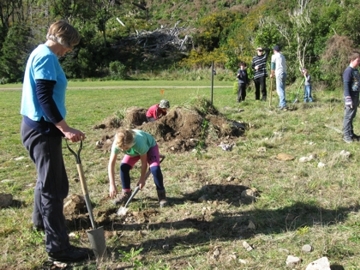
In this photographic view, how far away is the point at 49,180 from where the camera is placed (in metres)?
3.06

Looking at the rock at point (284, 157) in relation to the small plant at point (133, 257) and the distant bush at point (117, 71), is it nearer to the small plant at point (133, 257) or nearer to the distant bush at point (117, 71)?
the small plant at point (133, 257)

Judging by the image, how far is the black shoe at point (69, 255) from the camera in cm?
312

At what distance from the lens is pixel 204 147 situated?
22.2 ft

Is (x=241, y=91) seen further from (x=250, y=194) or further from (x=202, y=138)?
(x=250, y=194)

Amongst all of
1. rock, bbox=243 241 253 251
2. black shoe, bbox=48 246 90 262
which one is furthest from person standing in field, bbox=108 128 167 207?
rock, bbox=243 241 253 251

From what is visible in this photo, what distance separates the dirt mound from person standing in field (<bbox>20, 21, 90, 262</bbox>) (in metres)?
3.59

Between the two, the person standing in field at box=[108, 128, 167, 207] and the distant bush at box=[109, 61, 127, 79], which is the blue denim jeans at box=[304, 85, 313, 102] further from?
the distant bush at box=[109, 61, 127, 79]

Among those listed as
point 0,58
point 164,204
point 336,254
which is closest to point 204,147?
point 164,204

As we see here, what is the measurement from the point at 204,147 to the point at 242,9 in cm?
4965

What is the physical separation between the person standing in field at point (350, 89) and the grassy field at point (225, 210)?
0.78 ft

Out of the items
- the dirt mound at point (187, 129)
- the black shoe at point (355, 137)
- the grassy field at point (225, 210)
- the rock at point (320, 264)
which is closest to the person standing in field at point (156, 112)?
the dirt mound at point (187, 129)

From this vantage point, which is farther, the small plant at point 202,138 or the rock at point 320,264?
the small plant at point 202,138

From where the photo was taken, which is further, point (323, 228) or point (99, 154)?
point (99, 154)

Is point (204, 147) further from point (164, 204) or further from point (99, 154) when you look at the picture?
point (164, 204)
